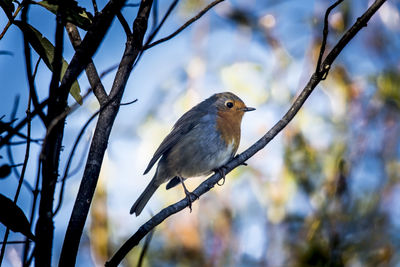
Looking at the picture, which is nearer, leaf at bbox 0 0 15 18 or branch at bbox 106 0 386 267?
leaf at bbox 0 0 15 18

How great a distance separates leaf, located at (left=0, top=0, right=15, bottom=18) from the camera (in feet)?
5.01

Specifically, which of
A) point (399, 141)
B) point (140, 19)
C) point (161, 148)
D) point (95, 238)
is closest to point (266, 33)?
point (399, 141)

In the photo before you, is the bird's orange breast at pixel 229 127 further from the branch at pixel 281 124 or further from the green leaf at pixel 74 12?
the green leaf at pixel 74 12

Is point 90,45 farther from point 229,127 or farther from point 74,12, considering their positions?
point 229,127

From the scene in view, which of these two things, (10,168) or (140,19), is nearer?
(10,168)

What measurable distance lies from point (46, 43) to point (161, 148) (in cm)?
266

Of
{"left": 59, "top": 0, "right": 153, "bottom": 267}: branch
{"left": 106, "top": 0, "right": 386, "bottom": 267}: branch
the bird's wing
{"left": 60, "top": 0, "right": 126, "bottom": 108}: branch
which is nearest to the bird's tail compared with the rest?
the bird's wing

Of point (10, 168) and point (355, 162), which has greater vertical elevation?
point (355, 162)

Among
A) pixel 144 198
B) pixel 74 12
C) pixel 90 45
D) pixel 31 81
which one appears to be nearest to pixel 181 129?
pixel 144 198

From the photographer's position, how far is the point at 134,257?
5.22m

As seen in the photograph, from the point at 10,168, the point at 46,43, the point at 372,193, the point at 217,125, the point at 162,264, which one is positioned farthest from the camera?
the point at 162,264

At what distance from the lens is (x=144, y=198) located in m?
4.18

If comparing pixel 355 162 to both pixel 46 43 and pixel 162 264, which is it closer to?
pixel 162 264

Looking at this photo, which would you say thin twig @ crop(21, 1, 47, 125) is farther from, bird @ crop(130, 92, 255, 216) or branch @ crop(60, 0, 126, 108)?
bird @ crop(130, 92, 255, 216)
